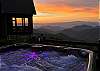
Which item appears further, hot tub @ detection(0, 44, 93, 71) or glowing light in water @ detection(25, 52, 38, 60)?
glowing light in water @ detection(25, 52, 38, 60)

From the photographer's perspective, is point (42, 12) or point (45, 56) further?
point (42, 12)

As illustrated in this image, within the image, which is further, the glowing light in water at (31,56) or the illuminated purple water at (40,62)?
the glowing light in water at (31,56)

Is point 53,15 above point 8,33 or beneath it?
above

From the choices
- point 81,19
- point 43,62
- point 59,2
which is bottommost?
point 43,62

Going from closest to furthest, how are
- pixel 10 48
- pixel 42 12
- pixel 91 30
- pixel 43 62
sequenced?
pixel 43 62
pixel 10 48
pixel 91 30
pixel 42 12

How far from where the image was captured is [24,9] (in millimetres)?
23094

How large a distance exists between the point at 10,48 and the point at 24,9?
11.4 m

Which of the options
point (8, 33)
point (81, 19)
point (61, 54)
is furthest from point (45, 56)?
point (81, 19)

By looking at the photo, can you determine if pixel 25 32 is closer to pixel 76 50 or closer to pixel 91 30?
pixel 91 30

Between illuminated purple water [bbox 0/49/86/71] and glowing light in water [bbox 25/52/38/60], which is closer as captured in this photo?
illuminated purple water [bbox 0/49/86/71]

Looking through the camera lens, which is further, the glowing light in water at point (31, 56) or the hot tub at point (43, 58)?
the glowing light in water at point (31, 56)

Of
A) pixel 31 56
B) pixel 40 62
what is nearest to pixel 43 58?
pixel 31 56

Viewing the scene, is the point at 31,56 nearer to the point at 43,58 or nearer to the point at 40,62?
the point at 43,58

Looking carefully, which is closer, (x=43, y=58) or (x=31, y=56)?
(x=43, y=58)
